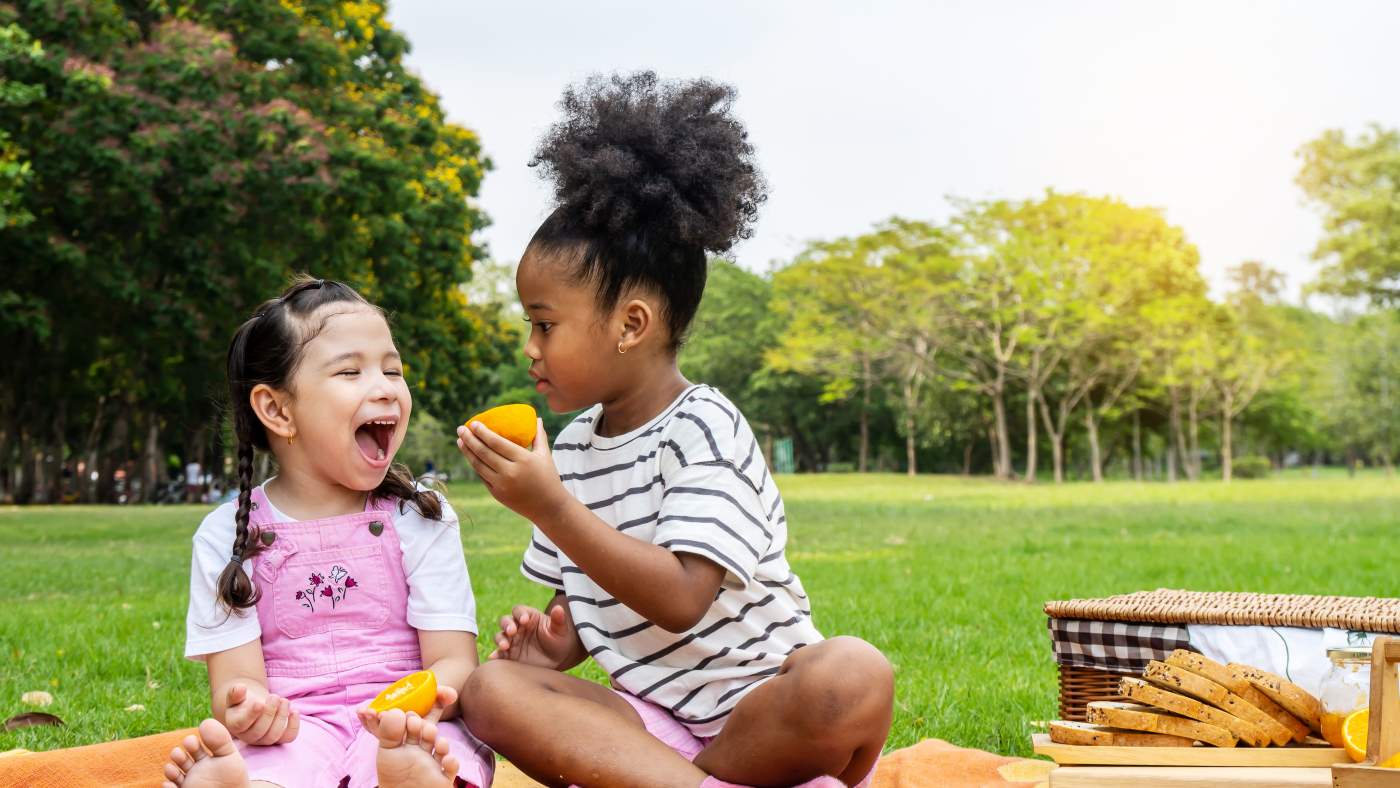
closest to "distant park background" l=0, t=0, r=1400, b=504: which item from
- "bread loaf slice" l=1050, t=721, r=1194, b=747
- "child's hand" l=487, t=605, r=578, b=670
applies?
"child's hand" l=487, t=605, r=578, b=670

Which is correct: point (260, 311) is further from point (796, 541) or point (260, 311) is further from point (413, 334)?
point (413, 334)

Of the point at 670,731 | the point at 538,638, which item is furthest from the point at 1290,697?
the point at 538,638

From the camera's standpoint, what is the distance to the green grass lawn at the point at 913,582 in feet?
15.3

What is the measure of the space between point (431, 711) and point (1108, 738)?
1503mm

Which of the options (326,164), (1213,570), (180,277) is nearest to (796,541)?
(1213,570)

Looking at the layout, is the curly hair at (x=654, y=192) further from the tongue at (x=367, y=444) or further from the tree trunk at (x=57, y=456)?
the tree trunk at (x=57, y=456)

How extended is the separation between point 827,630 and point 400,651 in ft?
12.5

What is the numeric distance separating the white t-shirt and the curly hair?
70cm

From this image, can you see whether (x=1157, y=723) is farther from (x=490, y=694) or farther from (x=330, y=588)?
(x=330, y=588)

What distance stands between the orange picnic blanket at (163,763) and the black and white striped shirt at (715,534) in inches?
29.7

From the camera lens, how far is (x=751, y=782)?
8.87 feet

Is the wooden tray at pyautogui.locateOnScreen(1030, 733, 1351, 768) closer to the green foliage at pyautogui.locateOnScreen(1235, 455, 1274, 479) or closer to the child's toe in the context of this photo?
the child's toe

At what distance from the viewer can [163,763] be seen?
355 cm

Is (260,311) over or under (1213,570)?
over
